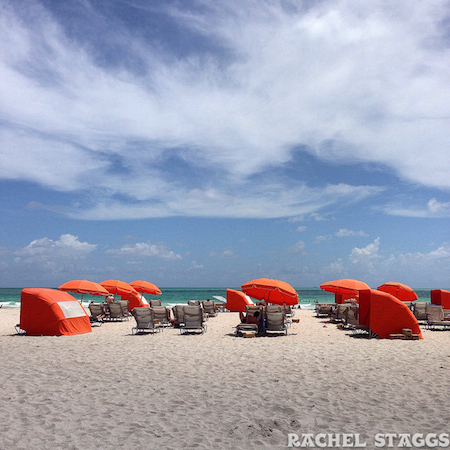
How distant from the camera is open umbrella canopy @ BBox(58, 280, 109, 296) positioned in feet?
52.5

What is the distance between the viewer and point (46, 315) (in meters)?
12.5

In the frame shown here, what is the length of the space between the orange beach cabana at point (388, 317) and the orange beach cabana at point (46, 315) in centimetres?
971

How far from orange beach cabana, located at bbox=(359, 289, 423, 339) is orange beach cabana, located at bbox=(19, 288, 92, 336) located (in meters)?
9.71

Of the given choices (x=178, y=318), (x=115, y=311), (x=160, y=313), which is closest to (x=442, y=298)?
(x=178, y=318)

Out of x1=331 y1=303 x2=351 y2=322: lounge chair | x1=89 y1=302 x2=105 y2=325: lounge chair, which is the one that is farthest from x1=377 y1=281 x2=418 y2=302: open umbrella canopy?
x1=89 y1=302 x2=105 y2=325: lounge chair

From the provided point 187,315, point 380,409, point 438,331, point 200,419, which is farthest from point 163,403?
point 438,331

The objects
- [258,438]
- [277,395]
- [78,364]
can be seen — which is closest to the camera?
[258,438]

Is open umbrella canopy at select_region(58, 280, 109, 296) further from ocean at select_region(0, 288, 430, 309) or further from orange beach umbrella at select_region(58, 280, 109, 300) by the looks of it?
ocean at select_region(0, 288, 430, 309)

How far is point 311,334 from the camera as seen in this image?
1395cm

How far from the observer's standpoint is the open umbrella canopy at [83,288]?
16.0 metres

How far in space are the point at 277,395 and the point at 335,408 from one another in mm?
985

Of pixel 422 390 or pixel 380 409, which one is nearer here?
pixel 380 409

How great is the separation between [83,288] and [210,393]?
11125 millimetres

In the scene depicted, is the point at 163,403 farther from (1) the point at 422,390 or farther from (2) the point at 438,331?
(2) the point at 438,331
